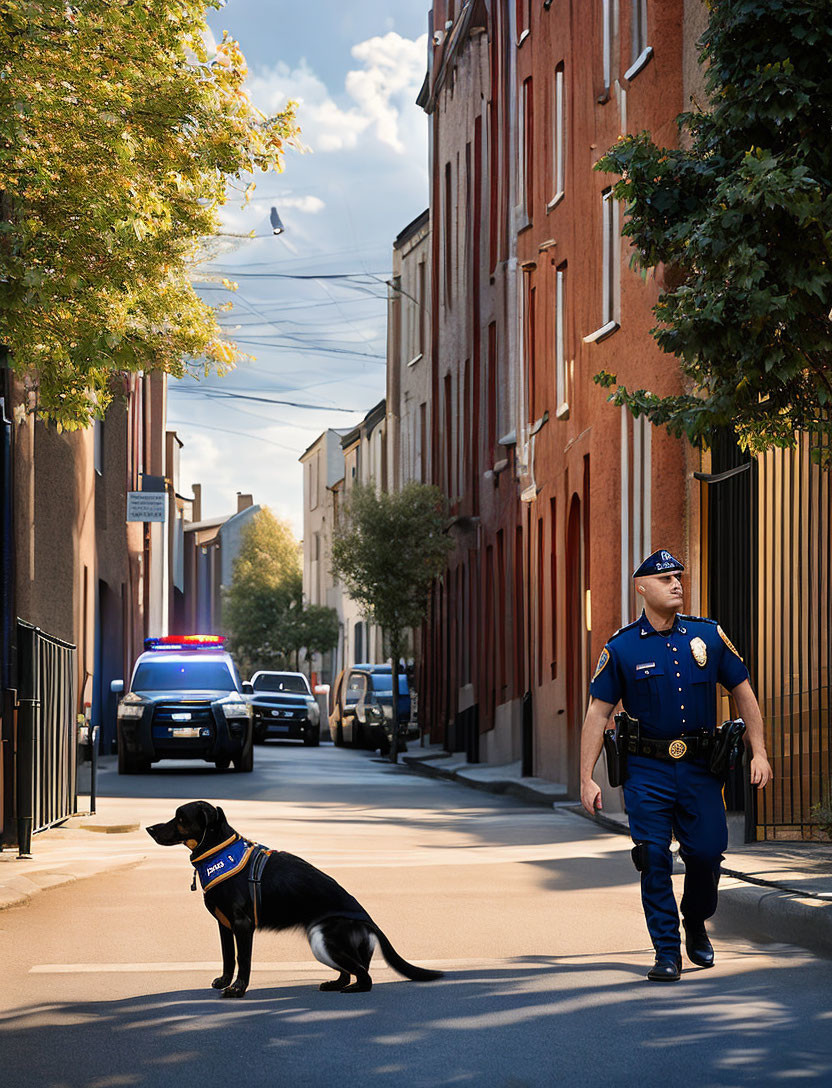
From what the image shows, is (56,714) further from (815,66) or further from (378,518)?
(378,518)

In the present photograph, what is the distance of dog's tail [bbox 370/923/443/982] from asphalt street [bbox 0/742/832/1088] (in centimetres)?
6

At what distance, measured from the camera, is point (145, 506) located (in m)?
38.9

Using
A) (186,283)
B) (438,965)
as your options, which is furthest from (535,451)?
(438,965)

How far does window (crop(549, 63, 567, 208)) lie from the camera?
2342 centimetres

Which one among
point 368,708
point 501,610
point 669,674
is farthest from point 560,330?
point 368,708

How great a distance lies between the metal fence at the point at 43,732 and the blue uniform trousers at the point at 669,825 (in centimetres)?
693

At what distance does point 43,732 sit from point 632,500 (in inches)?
272

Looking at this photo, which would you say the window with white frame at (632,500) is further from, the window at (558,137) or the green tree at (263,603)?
the green tree at (263,603)

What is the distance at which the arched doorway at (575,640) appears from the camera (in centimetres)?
2034

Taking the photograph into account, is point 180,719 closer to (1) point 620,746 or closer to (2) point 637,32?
(2) point 637,32

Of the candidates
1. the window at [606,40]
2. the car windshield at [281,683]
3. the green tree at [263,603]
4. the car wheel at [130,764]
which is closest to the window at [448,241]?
the car windshield at [281,683]

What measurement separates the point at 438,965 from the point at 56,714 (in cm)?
740

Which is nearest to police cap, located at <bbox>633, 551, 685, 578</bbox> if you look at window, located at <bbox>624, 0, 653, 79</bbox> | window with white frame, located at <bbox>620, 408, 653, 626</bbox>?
window with white frame, located at <bbox>620, 408, 653, 626</bbox>

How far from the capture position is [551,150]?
2420 centimetres
